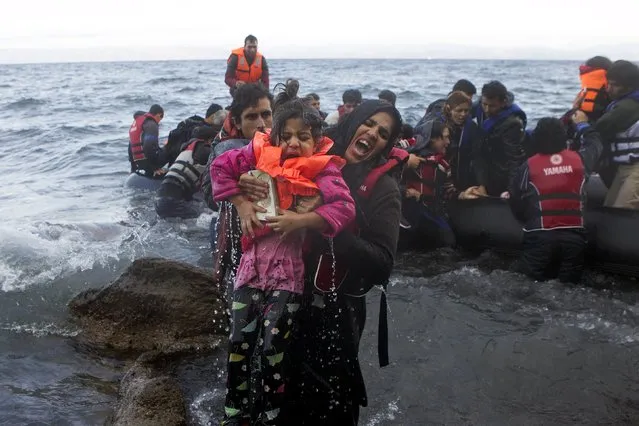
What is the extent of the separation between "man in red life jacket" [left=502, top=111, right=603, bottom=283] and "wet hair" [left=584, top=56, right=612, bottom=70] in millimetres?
2589

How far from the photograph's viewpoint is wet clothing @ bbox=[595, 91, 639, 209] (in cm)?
648

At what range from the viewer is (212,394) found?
4301 mm

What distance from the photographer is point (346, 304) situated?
3062mm

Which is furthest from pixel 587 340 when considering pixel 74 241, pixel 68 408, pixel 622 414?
pixel 74 241

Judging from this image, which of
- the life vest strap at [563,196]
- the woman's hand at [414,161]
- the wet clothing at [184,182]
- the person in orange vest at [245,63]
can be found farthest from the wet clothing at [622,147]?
the person in orange vest at [245,63]

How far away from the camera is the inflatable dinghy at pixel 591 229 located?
257 inches

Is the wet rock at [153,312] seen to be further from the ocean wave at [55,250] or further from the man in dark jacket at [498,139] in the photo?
the man in dark jacket at [498,139]

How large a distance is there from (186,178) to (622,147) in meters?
A: 5.51

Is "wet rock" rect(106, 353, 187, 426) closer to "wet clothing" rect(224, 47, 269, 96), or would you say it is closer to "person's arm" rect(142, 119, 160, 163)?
"person's arm" rect(142, 119, 160, 163)

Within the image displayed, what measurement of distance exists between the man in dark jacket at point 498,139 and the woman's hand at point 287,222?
4737mm

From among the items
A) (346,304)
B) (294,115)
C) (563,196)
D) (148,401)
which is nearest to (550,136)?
(563,196)

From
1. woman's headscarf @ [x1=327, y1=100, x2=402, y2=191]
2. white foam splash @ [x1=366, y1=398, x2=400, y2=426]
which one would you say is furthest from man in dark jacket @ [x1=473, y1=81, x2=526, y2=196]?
woman's headscarf @ [x1=327, y1=100, x2=402, y2=191]

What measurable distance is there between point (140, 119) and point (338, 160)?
821cm

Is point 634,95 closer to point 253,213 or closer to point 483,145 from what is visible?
point 483,145
